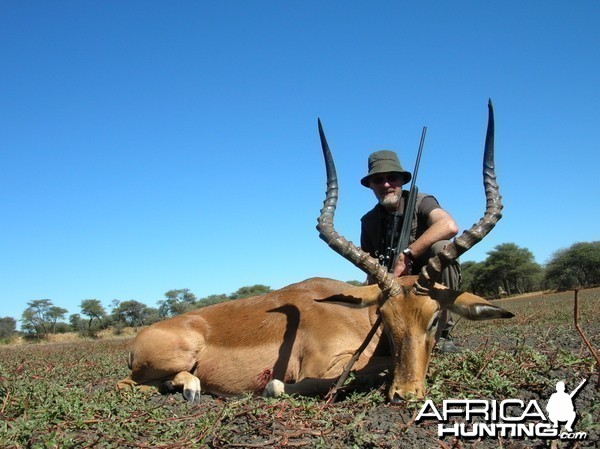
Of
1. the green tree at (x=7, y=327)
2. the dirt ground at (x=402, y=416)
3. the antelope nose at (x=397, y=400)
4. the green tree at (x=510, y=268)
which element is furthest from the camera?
the green tree at (x=510, y=268)

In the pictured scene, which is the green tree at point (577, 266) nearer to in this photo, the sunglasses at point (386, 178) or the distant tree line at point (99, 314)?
the distant tree line at point (99, 314)

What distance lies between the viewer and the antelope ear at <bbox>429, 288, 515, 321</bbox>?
4973mm

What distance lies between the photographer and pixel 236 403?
4.71 meters

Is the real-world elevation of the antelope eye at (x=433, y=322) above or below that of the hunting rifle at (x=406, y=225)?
below

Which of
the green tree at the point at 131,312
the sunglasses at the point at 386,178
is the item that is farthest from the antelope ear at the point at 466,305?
the green tree at the point at 131,312

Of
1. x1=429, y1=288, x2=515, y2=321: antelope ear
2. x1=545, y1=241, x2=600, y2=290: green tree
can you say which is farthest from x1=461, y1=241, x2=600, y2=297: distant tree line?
x1=429, y1=288, x2=515, y2=321: antelope ear

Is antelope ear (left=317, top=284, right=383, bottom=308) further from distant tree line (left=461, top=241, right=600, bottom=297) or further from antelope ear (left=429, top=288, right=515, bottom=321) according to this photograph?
distant tree line (left=461, top=241, right=600, bottom=297)

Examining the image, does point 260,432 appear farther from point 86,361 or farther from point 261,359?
point 86,361

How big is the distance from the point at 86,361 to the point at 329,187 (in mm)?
7242

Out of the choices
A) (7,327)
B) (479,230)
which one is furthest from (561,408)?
(7,327)

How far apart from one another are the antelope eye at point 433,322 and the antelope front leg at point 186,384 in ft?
9.13

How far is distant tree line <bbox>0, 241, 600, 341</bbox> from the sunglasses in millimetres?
39176

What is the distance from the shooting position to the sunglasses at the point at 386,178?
746 cm

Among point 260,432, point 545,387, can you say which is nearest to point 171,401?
point 260,432
